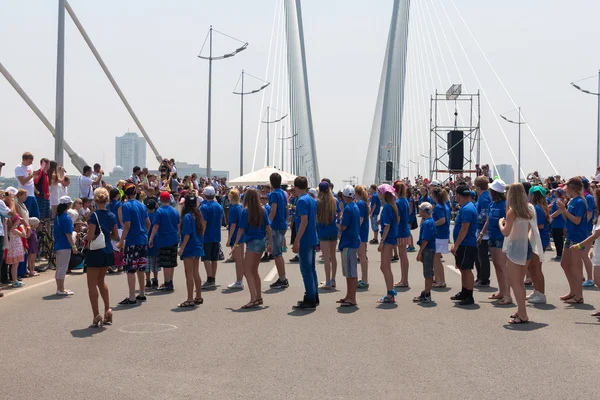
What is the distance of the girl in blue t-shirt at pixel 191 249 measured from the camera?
10.3m

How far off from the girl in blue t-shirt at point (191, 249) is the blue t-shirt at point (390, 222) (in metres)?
2.62

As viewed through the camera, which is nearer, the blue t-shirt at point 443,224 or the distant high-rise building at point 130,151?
the blue t-shirt at point 443,224

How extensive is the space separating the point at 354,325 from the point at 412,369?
7.57 ft

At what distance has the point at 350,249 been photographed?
33.8ft

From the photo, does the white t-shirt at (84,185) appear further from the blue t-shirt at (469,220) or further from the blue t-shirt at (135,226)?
the blue t-shirt at (469,220)

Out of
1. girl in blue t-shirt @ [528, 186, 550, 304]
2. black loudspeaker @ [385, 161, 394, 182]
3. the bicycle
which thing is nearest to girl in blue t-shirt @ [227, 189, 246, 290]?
girl in blue t-shirt @ [528, 186, 550, 304]

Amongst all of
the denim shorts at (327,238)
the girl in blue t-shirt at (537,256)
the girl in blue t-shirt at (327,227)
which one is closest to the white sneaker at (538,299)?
the girl in blue t-shirt at (537,256)

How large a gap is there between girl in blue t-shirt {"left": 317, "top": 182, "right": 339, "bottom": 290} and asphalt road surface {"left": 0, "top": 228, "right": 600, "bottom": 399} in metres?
1.13

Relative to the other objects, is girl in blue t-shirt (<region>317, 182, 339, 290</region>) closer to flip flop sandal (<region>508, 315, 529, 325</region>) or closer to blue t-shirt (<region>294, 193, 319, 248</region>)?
blue t-shirt (<region>294, 193, 319, 248</region>)

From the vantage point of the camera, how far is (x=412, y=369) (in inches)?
255

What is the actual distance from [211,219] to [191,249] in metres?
1.57

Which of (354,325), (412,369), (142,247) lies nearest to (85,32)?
(142,247)

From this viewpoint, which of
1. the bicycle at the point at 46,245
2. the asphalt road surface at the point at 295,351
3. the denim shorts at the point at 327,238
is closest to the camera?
the asphalt road surface at the point at 295,351

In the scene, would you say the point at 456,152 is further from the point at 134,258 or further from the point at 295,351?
the point at 295,351
